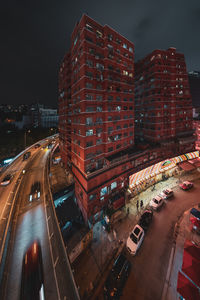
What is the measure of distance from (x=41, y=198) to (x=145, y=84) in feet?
160

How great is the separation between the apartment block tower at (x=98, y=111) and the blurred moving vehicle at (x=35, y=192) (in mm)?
8682

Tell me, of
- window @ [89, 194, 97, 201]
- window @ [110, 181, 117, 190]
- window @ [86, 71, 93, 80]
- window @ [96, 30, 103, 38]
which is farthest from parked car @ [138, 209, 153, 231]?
window @ [96, 30, 103, 38]

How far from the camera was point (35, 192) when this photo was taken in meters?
23.1

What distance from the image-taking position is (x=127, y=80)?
30.2m

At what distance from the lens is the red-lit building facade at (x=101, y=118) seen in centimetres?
2244

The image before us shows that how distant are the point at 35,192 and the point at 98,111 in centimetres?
2288

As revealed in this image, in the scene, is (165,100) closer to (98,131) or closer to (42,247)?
(98,131)

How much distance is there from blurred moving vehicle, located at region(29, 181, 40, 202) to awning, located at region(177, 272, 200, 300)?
942 inches

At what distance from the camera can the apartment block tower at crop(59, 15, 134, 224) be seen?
2236cm

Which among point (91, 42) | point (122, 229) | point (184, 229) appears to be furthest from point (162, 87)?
point (122, 229)

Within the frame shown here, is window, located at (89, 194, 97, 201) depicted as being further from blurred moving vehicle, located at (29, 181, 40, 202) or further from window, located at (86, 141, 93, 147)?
blurred moving vehicle, located at (29, 181, 40, 202)

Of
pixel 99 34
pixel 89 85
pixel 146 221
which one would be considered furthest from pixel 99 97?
pixel 146 221

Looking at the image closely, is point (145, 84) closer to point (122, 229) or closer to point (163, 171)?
point (163, 171)

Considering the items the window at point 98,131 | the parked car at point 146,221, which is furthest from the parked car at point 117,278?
the window at point 98,131
